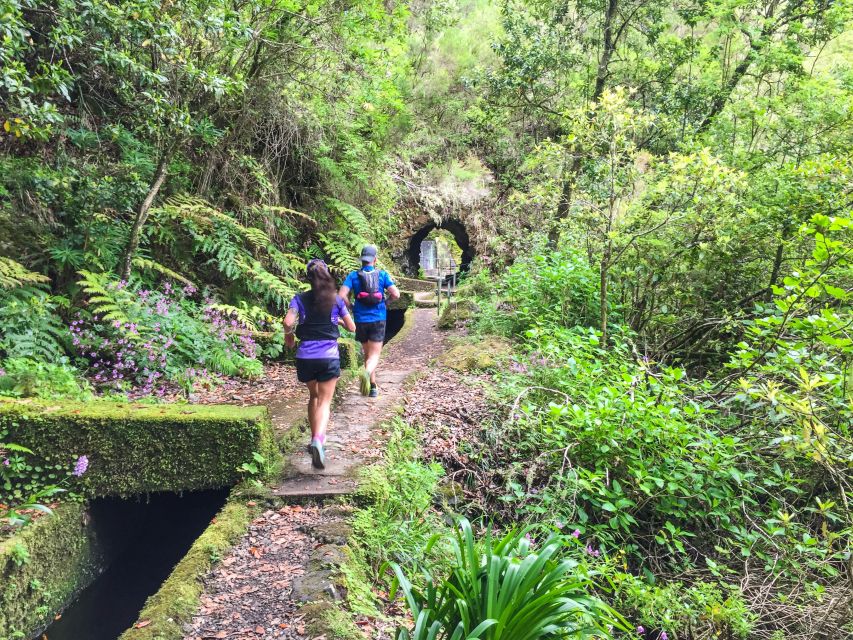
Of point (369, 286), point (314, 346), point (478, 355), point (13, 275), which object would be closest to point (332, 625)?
point (314, 346)

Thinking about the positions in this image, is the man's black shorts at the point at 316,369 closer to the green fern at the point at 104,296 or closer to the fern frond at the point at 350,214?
the green fern at the point at 104,296

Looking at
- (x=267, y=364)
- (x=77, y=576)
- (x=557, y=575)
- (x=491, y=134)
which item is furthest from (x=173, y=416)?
(x=491, y=134)

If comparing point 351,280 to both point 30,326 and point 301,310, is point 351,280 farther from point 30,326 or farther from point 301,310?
point 30,326

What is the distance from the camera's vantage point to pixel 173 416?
13.2 feet

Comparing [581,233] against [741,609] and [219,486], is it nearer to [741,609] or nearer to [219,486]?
[741,609]

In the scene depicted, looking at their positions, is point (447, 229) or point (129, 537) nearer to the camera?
Result: point (129, 537)

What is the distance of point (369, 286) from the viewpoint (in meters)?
5.54

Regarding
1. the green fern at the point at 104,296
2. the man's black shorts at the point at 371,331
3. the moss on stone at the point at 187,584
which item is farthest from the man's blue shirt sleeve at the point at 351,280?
the green fern at the point at 104,296

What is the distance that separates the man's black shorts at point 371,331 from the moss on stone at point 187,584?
7.99ft

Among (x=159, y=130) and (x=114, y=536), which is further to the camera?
(x=159, y=130)

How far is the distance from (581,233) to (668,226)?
1.42 m

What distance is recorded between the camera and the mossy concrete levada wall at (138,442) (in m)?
3.89

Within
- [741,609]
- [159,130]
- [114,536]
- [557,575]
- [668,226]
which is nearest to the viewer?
[557,575]

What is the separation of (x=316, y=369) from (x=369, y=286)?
1.61 metres
